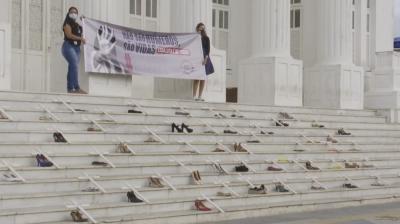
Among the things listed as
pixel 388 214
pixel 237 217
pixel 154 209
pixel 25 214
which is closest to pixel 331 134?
pixel 388 214

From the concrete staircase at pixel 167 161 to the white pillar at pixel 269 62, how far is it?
4.51 ft

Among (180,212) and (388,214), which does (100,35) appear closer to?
(180,212)

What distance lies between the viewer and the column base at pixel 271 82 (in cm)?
1984

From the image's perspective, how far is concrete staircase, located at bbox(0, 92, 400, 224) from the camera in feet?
35.2

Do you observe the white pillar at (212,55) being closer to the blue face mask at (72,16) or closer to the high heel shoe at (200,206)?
the blue face mask at (72,16)

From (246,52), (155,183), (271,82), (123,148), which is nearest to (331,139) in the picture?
(271,82)

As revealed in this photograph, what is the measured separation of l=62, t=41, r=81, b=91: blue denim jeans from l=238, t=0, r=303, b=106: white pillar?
6.12 m

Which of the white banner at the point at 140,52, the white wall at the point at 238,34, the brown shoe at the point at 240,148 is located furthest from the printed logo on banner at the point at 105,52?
the white wall at the point at 238,34

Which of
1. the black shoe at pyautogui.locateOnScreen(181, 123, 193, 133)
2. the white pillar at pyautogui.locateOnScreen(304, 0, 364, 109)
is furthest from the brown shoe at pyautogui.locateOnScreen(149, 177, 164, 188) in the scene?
the white pillar at pyautogui.locateOnScreen(304, 0, 364, 109)

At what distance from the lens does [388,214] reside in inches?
514

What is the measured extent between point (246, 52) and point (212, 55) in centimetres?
479

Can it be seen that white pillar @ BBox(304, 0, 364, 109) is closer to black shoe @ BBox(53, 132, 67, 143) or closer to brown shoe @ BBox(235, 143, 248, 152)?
brown shoe @ BBox(235, 143, 248, 152)

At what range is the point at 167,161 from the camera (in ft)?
42.9

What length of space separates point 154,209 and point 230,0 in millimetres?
13455
